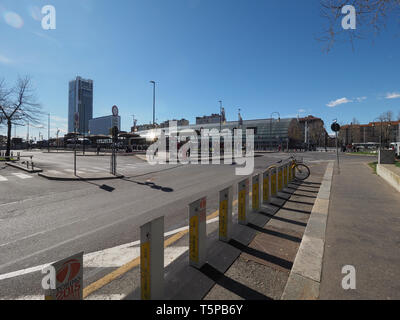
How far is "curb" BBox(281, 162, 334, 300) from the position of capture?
95.5 inches

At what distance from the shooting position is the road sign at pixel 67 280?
148 cm

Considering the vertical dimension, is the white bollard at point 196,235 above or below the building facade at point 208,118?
below

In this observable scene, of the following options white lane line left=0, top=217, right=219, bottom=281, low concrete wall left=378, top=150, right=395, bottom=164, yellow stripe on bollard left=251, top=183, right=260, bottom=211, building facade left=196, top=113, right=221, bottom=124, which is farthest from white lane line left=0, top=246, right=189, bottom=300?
building facade left=196, top=113, right=221, bottom=124

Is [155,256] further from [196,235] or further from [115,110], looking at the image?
[115,110]

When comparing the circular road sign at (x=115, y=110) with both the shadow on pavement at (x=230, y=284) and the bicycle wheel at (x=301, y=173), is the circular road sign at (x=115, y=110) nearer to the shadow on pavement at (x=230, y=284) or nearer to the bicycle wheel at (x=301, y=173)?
the bicycle wheel at (x=301, y=173)

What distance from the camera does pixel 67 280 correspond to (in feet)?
5.15

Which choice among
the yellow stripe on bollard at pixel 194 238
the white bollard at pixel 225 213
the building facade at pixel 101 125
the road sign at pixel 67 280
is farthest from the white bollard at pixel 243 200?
the building facade at pixel 101 125

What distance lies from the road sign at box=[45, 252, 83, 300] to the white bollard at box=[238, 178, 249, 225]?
126 inches

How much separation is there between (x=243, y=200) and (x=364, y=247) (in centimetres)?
209

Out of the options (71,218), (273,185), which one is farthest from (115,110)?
(273,185)

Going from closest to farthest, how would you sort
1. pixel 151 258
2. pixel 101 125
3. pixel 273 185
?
pixel 151 258 < pixel 273 185 < pixel 101 125

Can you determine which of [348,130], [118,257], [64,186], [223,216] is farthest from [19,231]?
[348,130]

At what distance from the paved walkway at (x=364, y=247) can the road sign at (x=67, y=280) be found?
97.1 inches

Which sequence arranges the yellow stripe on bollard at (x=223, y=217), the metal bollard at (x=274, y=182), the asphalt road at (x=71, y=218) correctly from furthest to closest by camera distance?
the metal bollard at (x=274, y=182), the yellow stripe on bollard at (x=223, y=217), the asphalt road at (x=71, y=218)
